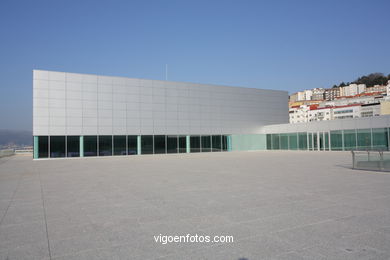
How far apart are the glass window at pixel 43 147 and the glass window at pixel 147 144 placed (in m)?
11.3

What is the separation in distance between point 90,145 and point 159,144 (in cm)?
899

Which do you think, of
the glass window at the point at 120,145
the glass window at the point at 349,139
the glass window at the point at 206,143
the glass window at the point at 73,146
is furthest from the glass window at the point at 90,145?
the glass window at the point at 349,139

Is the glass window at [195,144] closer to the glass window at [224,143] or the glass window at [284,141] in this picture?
the glass window at [224,143]

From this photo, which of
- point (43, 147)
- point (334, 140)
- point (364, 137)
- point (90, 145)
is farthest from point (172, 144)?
point (364, 137)

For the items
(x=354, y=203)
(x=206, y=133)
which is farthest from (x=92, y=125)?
(x=354, y=203)

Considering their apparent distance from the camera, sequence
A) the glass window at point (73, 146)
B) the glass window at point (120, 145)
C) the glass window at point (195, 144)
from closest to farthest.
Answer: the glass window at point (73, 146) → the glass window at point (120, 145) → the glass window at point (195, 144)

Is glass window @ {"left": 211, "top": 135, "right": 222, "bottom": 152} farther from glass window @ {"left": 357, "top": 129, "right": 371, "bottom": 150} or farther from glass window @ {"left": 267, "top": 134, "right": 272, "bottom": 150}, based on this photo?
glass window @ {"left": 357, "top": 129, "right": 371, "bottom": 150}

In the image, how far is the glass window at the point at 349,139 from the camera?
1409 inches

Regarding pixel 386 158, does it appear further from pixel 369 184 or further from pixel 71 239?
pixel 71 239

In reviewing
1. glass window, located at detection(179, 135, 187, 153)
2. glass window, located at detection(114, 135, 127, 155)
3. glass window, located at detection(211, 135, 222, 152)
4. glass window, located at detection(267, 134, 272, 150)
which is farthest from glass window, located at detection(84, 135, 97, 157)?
glass window, located at detection(267, 134, 272, 150)

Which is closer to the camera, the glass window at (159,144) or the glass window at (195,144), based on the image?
the glass window at (159,144)

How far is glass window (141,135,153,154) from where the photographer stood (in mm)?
39375

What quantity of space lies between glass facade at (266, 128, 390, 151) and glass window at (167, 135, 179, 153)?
646 inches

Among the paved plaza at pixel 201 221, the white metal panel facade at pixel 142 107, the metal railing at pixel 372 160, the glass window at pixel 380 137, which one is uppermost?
the white metal panel facade at pixel 142 107
